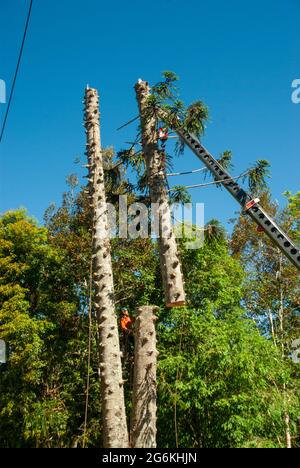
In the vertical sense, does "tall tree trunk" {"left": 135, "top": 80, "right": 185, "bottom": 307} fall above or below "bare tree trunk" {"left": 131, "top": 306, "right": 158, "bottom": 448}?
above

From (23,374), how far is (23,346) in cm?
82

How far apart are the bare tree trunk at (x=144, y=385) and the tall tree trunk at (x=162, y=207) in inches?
16.7

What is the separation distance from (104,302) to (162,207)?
1769mm

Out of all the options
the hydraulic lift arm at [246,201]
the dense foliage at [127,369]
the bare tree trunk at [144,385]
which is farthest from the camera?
the dense foliage at [127,369]

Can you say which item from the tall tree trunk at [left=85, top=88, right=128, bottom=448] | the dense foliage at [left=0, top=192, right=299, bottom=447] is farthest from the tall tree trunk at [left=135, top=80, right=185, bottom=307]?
the dense foliage at [left=0, top=192, right=299, bottom=447]

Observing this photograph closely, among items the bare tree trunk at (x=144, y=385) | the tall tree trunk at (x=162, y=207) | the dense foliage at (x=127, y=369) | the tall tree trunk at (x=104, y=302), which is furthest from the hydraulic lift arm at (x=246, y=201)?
the bare tree trunk at (x=144, y=385)

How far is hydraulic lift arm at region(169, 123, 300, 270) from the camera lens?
6051 mm

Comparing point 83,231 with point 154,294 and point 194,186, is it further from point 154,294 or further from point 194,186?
point 194,186

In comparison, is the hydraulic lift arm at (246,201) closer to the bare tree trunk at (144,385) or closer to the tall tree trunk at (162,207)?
the tall tree trunk at (162,207)

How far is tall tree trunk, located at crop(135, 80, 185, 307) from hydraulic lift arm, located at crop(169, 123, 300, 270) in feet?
1.55

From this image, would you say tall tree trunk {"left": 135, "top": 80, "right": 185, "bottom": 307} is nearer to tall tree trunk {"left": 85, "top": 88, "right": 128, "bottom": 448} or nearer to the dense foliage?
tall tree trunk {"left": 85, "top": 88, "right": 128, "bottom": 448}

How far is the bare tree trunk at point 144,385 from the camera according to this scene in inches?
199

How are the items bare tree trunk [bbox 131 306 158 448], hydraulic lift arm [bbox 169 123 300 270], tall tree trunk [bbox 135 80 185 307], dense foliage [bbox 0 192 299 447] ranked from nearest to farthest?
1. bare tree trunk [bbox 131 306 158 448]
2. tall tree trunk [bbox 135 80 185 307]
3. hydraulic lift arm [bbox 169 123 300 270]
4. dense foliage [bbox 0 192 299 447]

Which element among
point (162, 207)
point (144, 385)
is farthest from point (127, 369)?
point (162, 207)
